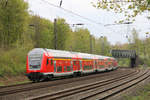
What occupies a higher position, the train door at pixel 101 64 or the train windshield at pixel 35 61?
the train windshield at pixel 35 61

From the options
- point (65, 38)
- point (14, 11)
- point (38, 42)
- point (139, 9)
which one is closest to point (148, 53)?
point (65, 38)

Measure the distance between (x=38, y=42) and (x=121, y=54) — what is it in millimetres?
35616

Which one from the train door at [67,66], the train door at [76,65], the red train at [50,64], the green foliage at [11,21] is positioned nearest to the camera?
the red train at [50,64]

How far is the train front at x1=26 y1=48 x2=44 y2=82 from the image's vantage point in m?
19.5

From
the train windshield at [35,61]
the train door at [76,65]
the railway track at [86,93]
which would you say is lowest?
the railway track at [86,93]

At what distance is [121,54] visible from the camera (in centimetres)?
7362

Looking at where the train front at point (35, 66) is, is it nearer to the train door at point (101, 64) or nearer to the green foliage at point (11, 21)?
the green foliage at point (11, 21)

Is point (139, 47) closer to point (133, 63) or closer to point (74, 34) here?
point (133, 63)

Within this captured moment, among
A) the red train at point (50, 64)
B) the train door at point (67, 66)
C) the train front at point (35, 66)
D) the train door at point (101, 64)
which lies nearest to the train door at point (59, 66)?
the red train at point (50, 64)

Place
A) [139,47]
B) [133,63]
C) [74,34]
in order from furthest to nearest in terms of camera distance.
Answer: [139,47] → [133,63] → [74,34]

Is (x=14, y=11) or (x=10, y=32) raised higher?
(x=14, y=11)

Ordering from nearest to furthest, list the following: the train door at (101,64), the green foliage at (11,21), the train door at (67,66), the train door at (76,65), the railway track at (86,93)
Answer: the railway track at (86,93), the train door at (67,66), the train door at (76,65), the green foliage at (11,21), the train door at (101,64)

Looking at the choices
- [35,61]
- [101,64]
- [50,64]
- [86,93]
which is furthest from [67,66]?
[101,64]

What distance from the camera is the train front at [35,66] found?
1948cm
